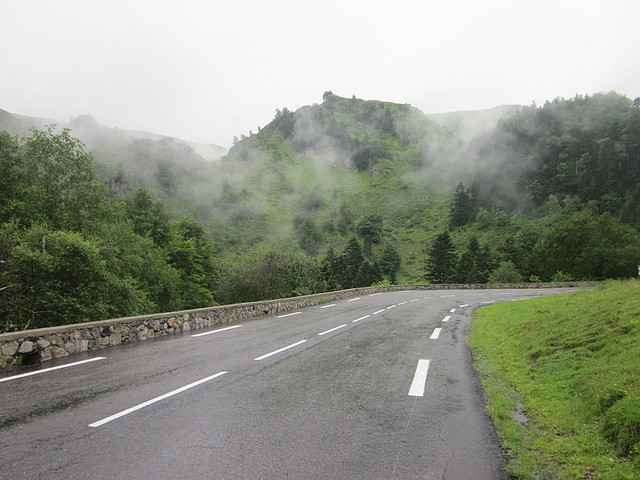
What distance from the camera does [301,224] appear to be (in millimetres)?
157125

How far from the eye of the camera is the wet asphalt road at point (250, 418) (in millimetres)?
3227

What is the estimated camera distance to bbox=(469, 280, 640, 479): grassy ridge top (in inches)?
134

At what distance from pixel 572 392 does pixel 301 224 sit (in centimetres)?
15272

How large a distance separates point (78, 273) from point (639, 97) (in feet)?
605

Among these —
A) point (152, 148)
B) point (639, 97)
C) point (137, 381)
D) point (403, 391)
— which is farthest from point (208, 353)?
point (152, 148)

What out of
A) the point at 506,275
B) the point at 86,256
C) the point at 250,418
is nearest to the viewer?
the point at 250,418

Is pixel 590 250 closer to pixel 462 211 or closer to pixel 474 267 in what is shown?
pixel 474 267

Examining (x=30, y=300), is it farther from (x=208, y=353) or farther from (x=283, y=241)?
(x=283, y=241)

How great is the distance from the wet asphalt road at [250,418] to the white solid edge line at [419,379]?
0.05m

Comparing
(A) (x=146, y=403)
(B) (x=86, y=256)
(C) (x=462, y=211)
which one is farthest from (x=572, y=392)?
(C) (x=462, y=211)

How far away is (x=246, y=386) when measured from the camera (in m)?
5.73

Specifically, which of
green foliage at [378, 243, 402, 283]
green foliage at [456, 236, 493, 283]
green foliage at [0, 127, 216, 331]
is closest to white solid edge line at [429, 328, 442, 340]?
green foliage at [0, 127, 216, 331]

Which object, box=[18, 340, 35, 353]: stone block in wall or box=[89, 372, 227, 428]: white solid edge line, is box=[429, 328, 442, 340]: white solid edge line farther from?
box=[18, 340, 35, 353]: stone block in wall

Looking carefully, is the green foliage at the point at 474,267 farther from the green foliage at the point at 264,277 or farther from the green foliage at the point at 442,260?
the green foliage at the point at 264,277
